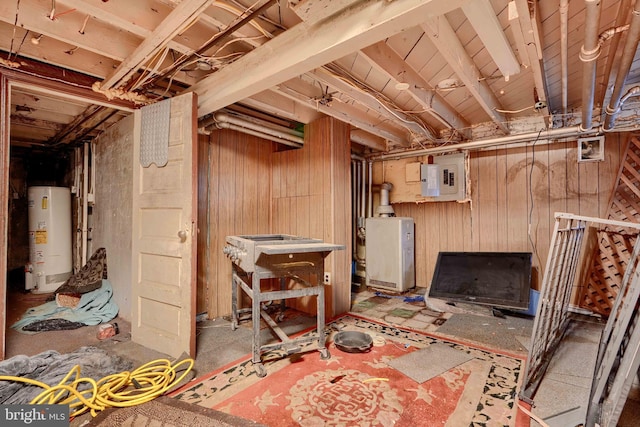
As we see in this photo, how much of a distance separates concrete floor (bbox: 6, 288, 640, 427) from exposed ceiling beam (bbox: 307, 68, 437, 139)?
87.9 inches

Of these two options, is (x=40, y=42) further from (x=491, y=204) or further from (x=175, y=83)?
(x=491, y=204)

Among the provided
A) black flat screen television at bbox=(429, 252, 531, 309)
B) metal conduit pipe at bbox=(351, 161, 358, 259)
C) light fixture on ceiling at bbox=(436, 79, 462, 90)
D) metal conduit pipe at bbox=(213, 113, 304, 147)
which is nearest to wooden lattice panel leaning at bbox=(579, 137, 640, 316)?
black flat screen television at bbox=(429, 252, 531, 309)

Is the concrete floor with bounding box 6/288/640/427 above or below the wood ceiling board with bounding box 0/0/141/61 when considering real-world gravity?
below

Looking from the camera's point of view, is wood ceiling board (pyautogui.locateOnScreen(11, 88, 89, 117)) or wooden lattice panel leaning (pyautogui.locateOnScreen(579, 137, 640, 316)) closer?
wood ceiling board (pyautogui.locateOnScreen(11, 88, 89, 117))

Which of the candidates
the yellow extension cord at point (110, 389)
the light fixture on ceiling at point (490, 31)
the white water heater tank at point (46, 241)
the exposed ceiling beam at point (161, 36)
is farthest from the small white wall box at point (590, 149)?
the white water heater tank at point (46, 241)

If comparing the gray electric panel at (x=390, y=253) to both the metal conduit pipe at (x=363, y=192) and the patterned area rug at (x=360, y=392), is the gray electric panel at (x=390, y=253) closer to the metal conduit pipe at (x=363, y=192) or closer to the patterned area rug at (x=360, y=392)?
the metal conduit pipe at (x=363, y=192)

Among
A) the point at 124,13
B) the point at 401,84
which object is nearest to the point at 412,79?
the point at 401,84

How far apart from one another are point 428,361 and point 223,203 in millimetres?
2611

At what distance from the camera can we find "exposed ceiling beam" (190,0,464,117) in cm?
134

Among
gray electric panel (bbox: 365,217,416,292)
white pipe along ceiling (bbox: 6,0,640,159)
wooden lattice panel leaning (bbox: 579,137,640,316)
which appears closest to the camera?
white pipe along ceiling (bbox: 6,0,640,159)

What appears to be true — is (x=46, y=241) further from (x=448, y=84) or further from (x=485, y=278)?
(x=485, y=278)

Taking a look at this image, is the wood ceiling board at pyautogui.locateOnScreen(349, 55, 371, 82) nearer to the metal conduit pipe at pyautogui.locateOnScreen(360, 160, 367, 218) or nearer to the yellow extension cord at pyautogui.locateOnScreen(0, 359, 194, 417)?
the metal conduit pipe at pyautogui.locateOnScreen(360, 160, 367, 218)

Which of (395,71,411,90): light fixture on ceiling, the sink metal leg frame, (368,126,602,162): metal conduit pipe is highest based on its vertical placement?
(395,71,411,90): light fixture on ceiling

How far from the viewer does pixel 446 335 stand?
9.25 feet
